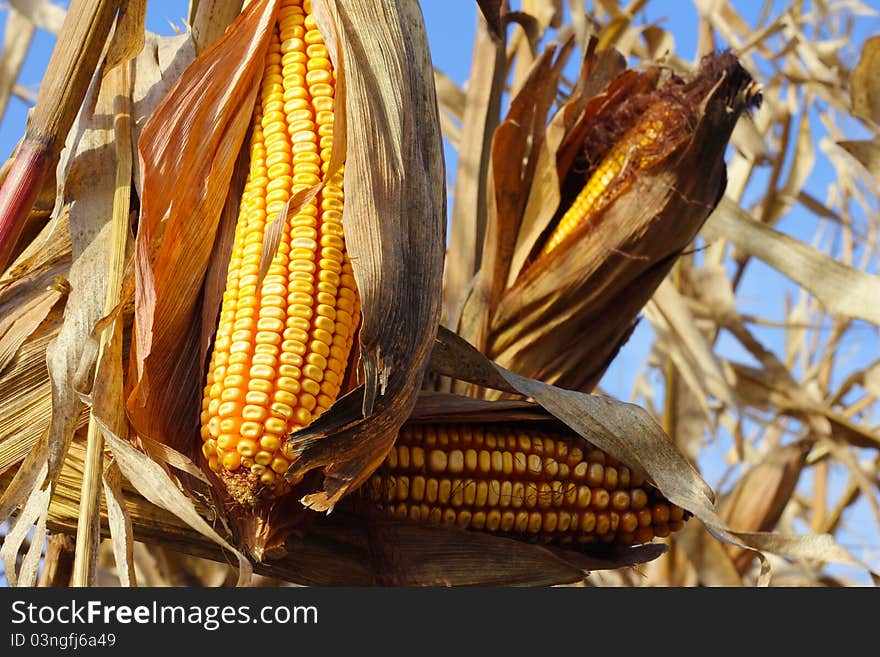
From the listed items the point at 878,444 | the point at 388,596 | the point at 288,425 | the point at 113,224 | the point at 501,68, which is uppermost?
the point at 501,68

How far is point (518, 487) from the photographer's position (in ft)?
3.41

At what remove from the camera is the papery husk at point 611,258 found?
4.59 feet

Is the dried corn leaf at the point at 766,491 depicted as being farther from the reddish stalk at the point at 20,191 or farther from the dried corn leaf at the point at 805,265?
the reddish stalk at the point at 20,191

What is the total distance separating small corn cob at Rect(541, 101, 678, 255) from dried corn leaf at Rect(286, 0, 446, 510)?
0.49 metres

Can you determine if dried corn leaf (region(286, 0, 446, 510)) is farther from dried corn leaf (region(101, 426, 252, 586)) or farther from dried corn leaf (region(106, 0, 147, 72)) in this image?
dried corn leaf (region(106, 0, 147, 72))

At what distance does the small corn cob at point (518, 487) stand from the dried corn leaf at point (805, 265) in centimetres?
89

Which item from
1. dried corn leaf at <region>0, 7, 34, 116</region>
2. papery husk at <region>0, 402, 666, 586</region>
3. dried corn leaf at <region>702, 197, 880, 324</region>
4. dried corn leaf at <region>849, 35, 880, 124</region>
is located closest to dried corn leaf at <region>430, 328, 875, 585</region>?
papery husk at <region>0, 402, 666, 586</region>

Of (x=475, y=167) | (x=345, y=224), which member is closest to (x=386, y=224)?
(x=345, y=224)

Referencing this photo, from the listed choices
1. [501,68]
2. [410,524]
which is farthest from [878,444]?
[410,524]

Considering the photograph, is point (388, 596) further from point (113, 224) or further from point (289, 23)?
point (289, 23)

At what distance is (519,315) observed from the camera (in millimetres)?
1422

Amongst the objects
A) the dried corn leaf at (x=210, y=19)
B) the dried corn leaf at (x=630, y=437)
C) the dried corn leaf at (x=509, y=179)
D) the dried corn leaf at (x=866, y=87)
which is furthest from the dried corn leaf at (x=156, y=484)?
the dried corn leaf at (x=866, y=87)

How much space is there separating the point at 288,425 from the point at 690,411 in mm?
1626

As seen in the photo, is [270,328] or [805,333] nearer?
[270,328]
